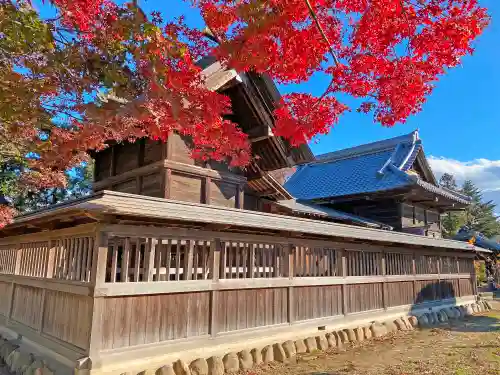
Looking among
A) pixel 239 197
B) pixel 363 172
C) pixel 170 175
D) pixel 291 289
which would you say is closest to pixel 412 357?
pixel 291 289

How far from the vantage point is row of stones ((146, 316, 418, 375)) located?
633 centimetres

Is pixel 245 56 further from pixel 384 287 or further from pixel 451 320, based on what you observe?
pixel 451 320

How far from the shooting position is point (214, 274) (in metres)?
7.28

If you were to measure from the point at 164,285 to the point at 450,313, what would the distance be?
495 inches

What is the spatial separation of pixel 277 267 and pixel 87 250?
426 cm

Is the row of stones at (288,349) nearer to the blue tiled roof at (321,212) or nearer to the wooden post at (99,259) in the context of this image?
the wooden post at (99,259)

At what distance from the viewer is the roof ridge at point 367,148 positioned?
808 inches

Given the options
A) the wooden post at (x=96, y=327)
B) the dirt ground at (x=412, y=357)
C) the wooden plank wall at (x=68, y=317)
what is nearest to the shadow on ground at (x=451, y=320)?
the dirt ground at (x=412, y=357)

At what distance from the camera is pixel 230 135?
902 centimetres

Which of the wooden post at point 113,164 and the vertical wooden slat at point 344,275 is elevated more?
the wooden post at point 113,164

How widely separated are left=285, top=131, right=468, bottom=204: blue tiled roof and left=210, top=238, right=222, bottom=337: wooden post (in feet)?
37.2

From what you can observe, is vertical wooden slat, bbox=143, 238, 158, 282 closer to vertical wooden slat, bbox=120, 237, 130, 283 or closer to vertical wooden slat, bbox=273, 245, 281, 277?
vertical wooden slat, bbox=120, 237, 130, 283

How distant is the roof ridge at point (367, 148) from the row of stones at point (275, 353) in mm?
11806

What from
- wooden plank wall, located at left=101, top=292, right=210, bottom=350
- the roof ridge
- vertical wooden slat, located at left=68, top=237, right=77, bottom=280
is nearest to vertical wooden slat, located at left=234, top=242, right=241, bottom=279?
wooden plank wall, located at left=101, top=292, right=210, bottom=350
